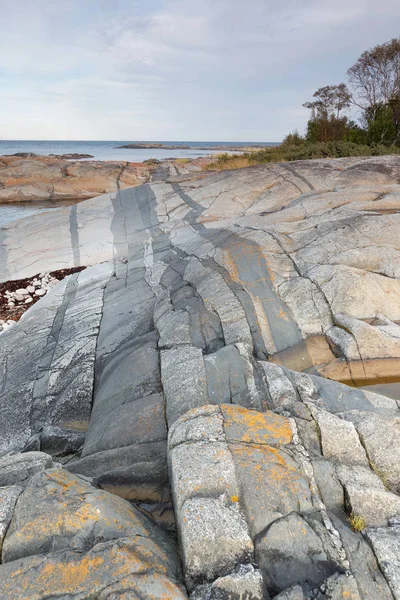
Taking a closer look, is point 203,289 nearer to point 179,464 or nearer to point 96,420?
point 96,420

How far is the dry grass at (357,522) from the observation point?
158 inches

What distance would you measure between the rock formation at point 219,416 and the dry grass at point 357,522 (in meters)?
0.02

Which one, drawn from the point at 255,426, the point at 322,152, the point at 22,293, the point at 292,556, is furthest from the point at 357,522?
the point at 322,152

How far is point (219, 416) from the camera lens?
15.7 ft

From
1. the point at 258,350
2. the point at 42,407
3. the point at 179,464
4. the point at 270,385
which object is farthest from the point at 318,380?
the point at 42,407

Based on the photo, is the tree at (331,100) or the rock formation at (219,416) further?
Result: the tree at (331,100)

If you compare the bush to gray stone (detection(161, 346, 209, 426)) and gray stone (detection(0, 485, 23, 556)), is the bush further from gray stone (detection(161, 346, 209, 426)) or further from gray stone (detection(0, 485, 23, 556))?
gray stone (detection(0, 485, 23, 556))

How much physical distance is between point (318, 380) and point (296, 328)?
2.33 m

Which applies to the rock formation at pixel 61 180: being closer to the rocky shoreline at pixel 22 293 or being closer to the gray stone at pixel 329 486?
the rocky shoreline at pixel 22 293

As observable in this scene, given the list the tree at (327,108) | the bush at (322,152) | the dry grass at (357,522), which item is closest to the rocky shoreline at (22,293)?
the dry grass at (357,522)

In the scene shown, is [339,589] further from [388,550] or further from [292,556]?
[388,550]

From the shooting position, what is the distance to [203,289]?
397 inches

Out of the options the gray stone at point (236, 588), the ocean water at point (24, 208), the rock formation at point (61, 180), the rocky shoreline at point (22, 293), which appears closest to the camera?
the gray stone at point (236, 588)

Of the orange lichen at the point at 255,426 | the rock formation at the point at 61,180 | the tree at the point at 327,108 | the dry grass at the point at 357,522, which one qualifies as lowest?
the dry grass at the point at 357,522
